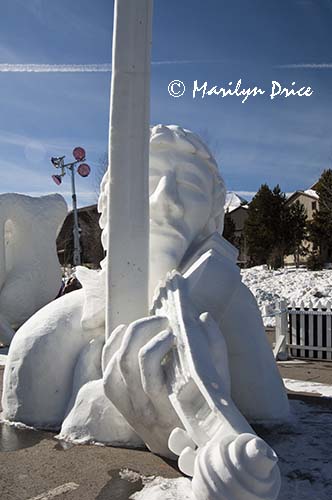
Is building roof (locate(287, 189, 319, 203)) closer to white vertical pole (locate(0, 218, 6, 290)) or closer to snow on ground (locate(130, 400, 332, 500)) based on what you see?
white vertical pole (locate(0, 218, 6, 290))

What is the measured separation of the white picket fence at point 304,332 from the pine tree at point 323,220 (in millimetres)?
19251

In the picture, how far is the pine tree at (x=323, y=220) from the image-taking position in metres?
27.8

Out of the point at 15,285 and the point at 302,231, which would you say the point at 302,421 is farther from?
the point at 302,231

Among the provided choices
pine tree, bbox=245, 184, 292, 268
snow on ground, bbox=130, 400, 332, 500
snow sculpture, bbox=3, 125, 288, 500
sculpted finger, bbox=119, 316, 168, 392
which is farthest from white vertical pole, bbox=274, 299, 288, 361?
pine tree, bbox=245, 184, 292, 268

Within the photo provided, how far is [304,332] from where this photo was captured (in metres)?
8.85

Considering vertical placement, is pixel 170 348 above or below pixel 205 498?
above

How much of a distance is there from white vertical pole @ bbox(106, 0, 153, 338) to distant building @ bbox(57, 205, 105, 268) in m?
19.2

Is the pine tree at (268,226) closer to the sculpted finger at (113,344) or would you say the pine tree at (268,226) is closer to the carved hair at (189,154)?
the carved hair at (189,154)

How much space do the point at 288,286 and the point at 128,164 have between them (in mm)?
13734

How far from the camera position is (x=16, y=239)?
40.3ft

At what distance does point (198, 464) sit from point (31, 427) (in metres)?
2.38

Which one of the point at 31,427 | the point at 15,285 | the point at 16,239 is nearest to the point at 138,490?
the point at 31,427

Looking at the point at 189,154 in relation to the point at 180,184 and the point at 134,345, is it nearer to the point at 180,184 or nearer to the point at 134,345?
the point at 180,184

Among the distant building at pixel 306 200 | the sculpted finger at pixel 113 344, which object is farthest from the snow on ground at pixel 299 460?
the distant building at pixel 306 200
